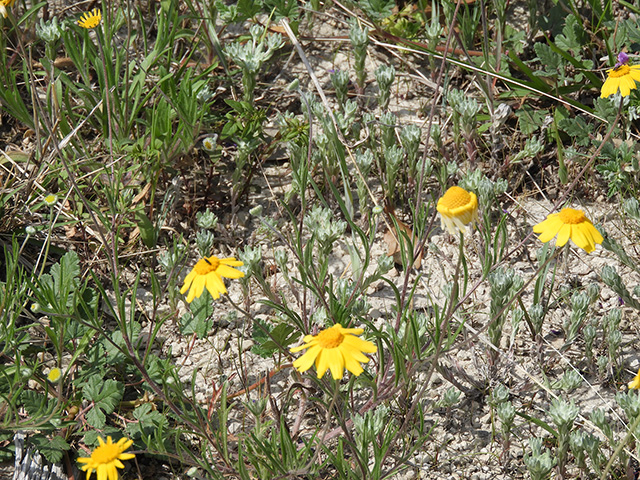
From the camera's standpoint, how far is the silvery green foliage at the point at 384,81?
3553mm

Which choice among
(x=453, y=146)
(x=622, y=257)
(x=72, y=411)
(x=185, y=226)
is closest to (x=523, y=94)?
(x=453, y=146)

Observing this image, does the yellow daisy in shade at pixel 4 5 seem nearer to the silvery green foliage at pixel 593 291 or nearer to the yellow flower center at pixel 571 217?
the yellow flower center at pixel 571 217

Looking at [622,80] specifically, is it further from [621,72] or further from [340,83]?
[340,83]

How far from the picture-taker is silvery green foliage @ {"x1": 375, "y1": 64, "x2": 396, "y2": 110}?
3553mm

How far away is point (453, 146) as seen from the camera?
3.64 m

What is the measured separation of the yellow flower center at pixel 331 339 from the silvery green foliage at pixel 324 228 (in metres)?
1.00

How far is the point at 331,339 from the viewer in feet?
6.15

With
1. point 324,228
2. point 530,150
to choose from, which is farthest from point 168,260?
point 530,150

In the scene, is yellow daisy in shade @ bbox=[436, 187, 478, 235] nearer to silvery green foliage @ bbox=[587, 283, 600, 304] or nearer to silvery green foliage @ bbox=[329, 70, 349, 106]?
silvery green foliage @ bbox=[587, 283, 600, 304]

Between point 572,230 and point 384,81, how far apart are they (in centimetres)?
178

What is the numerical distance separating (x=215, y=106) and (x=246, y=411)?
182 cm

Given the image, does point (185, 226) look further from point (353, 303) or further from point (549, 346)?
point (549, 346)

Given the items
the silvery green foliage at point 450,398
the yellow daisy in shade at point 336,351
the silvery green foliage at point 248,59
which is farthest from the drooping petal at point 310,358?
the silvery green foliage at point 248,59

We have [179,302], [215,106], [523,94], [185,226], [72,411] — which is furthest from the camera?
[215,106]
